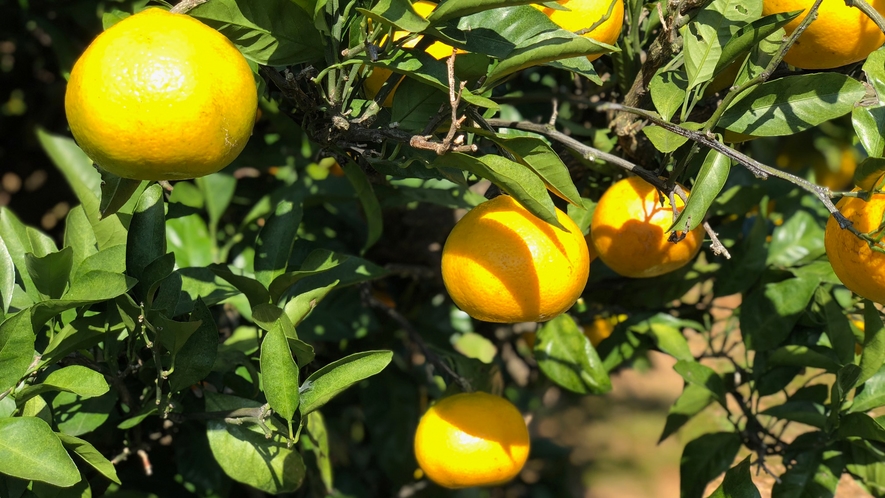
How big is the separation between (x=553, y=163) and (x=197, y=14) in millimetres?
411

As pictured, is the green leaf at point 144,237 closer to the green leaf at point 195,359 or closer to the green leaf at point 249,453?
the green leaf at point 195,359

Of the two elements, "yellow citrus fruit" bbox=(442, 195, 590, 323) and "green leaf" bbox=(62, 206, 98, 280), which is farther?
"green leaf" bbox=(62, 206, 98, 280)

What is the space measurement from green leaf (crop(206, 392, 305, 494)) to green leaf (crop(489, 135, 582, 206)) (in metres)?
0.52

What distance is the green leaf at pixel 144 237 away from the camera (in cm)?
92

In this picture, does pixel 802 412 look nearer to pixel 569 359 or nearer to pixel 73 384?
pixel 569 359

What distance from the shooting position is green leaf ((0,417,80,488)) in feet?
2.43

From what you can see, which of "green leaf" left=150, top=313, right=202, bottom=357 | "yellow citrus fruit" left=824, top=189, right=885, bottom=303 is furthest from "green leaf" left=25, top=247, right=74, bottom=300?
"yellow citrus fruit" left=824, top=189, right=885, bottom=303

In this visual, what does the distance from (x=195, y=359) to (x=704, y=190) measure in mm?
672

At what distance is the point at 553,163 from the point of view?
30.3 inches

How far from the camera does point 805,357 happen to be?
113cm

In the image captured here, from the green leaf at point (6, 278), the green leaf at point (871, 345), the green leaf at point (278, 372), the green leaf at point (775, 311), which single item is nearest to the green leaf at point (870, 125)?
the green leaf at point (871, 345)

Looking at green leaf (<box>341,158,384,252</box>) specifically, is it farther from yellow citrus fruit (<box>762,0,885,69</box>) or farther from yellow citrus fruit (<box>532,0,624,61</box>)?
yellow citrus fruit (<box>762,0,885,69</box>)

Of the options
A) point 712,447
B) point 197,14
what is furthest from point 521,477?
point 197,14

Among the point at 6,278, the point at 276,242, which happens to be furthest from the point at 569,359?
the point at 6,278
